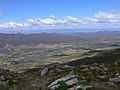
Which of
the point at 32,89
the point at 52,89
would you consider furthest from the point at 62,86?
the point at 52,89

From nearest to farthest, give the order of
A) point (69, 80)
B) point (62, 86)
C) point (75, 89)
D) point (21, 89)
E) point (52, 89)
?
point (62, 86) → point (21, 89) → point (75, 89) → point (52, 89) → point (69, 80)

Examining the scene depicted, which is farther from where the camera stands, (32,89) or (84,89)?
(84,89)

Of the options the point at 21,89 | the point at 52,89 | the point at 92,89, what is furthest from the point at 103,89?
the point at 21,89

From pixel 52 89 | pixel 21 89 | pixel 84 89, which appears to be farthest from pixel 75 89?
pixel 21 89

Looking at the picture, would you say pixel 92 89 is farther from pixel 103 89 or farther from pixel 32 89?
pixel 32 89

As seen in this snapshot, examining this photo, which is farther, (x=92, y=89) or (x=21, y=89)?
(x=92, y=89)

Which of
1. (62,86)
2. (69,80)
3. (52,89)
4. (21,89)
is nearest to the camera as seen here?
(62,86)

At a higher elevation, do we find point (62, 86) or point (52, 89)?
point (62, 86)

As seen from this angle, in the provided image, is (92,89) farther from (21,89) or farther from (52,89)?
(21,89)

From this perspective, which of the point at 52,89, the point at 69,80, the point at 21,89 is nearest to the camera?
the point at 21,89
